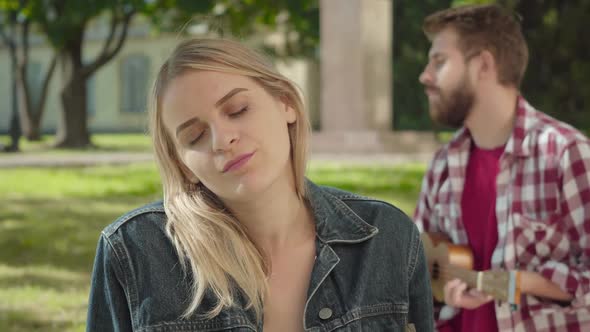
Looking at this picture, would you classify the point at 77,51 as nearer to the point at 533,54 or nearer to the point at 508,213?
the point at 533,54

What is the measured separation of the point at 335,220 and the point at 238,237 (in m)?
0.24

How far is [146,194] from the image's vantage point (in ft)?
37.2

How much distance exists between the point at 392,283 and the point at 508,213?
1.45 metres

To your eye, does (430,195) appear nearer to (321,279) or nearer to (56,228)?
(321,279)

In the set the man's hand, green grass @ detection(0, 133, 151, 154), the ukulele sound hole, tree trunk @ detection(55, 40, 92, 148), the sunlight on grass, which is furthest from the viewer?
tree trunk @ detection(55, 40, 92, 148)


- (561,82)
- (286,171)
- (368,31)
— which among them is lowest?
(561,82)

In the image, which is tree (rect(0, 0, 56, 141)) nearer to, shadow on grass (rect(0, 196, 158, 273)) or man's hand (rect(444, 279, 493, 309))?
shadow on grass (rect(0, 196, 158, 273))

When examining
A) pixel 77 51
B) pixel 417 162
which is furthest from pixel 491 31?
pixel 77 51

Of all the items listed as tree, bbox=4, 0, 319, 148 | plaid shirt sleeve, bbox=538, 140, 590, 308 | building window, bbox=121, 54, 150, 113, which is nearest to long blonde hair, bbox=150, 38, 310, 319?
plaid shirt sleeve, bbox=538, 140, 590, 308

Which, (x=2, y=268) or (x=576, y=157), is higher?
(x=576, y=157)

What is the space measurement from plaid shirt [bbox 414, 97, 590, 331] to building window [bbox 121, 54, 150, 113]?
138ft

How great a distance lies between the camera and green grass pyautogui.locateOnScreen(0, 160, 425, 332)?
5.82 metres

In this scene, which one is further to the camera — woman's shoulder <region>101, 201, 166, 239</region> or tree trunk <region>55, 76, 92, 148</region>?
tree trunk <region>55, 76, 92, 148</region>

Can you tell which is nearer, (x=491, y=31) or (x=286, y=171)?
(x=286, y=171)
